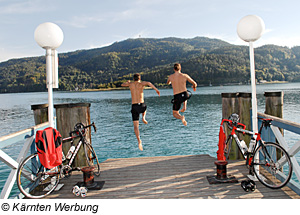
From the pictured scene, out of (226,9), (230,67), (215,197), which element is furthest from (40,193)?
(230,67)

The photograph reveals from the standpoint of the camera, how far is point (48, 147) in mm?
3561

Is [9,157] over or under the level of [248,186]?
over

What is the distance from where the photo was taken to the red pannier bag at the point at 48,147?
A: 3.51m

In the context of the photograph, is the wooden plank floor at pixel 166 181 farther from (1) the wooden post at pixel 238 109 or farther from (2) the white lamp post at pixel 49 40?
(2) the white lamp post at pixel 49 40

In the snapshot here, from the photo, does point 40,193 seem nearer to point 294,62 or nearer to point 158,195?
point 158,195

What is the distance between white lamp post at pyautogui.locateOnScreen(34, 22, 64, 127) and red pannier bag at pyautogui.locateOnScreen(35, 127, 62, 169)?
2.07ft

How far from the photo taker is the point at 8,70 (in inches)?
5108

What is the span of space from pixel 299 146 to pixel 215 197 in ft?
4.45

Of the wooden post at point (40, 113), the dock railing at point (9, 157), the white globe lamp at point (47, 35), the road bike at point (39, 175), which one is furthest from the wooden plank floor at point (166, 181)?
the white globe lamp at point (47, 35)

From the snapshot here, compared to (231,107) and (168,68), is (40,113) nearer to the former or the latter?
(231,107)

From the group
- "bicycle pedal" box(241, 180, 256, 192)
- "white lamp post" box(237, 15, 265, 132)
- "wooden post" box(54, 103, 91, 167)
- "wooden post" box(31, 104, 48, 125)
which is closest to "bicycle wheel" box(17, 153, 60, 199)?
"wooden post" box(54, 103, 91, 167)

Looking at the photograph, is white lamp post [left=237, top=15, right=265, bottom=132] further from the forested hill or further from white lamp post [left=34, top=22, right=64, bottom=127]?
the forested hill

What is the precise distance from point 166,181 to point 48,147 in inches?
78.1

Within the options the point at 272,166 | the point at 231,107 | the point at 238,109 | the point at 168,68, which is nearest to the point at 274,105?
the point at 238,109
